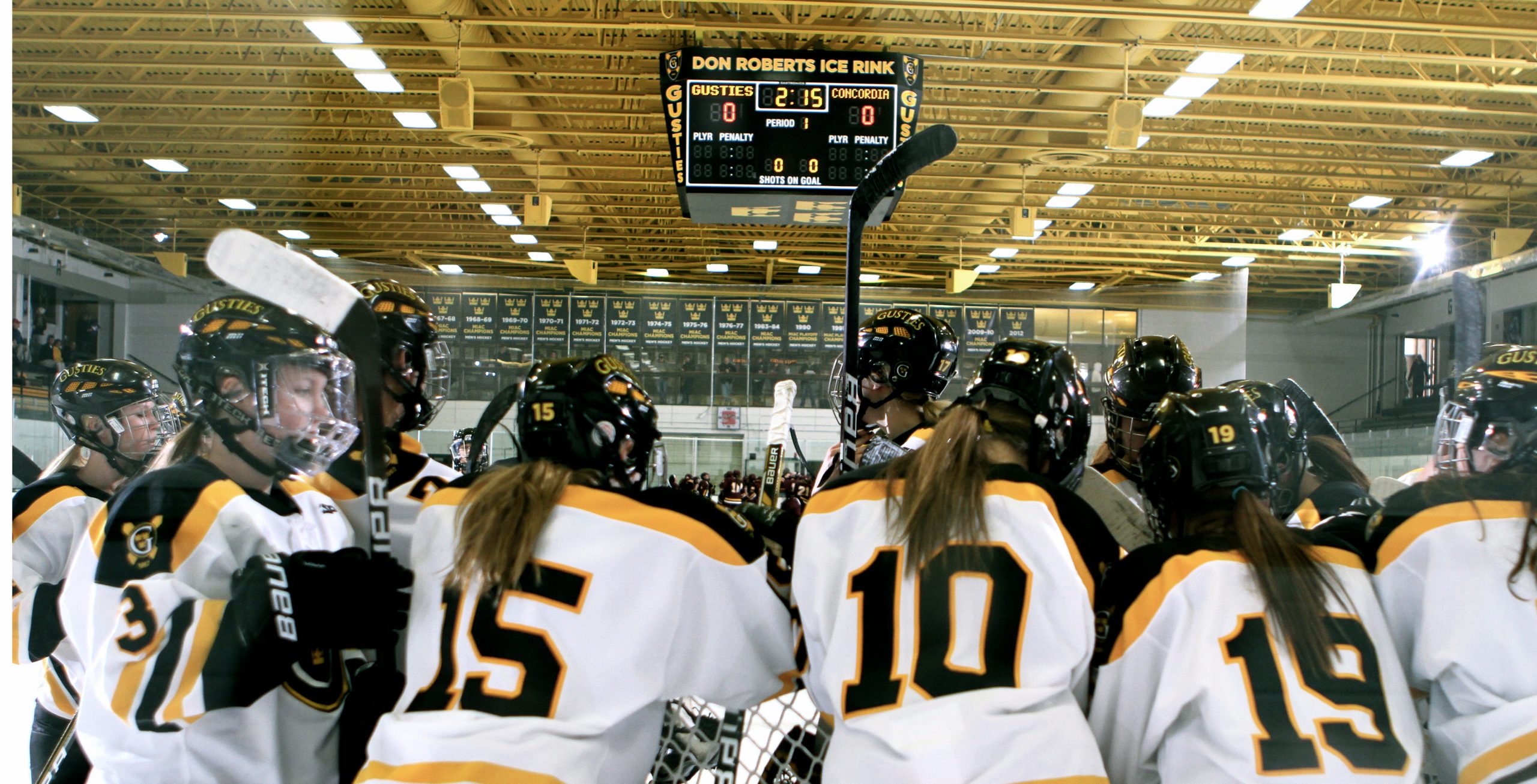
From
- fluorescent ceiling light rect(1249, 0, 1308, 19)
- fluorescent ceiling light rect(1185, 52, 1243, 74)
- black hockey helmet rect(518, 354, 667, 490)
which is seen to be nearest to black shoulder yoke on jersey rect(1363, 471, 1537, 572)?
black hockey helmet rect(518, 354, 667, 490)

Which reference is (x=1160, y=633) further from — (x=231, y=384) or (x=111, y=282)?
(x=111, y=282)

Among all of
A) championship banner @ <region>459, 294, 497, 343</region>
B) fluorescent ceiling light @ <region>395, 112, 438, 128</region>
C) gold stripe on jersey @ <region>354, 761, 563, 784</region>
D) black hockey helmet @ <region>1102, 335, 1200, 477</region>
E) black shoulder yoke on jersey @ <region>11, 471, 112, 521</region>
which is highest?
fluorescent ceiling light @ <region>395, 112, 438, 128</region>

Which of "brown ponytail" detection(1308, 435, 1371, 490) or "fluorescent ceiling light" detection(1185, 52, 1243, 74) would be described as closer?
"brown ponytail" detection(1308, 435, 1371, 490)

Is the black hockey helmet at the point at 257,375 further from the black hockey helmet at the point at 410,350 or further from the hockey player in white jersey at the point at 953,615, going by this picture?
the hockey player in white jersey at the point at 953,615

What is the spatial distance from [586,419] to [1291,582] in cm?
100

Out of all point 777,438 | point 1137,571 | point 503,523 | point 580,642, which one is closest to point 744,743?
point 580,642

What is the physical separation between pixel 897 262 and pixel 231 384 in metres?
1.62

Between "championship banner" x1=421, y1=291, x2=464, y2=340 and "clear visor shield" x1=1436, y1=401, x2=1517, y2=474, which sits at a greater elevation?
"championship banner" x1=421, y1=291, x2=464, y2=340

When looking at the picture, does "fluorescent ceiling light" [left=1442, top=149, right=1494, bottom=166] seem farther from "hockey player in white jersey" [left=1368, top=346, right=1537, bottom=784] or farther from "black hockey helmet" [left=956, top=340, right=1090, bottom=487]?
"black hockey helmet" [left=956, top=340, right=1090, bottom=487]

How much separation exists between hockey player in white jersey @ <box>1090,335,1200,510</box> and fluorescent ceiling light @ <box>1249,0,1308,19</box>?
278cm

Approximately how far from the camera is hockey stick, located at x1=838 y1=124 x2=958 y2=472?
5.42ft

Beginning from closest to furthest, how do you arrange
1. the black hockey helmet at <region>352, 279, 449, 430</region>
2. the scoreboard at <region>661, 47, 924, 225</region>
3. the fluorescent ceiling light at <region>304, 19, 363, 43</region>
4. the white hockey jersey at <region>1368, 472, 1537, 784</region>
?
1. the white hockey jersey at <region>1368, 472, 1537, 784</region>
2. the black hockey helmet at <region>352, 279, 449, 430</region>
3. the fluorescent ceiling light at <region>304, 19, 363, 43</region>
4. the scoreboard at <region>661, 47, 924, 225</region>

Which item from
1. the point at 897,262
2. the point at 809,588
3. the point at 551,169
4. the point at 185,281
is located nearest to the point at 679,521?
the point at 809,588

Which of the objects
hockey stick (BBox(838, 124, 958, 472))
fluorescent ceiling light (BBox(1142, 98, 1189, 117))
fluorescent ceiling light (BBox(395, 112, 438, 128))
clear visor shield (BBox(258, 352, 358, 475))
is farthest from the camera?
fluorescent ceiling light (BBox(395, 112, 438, 128))
